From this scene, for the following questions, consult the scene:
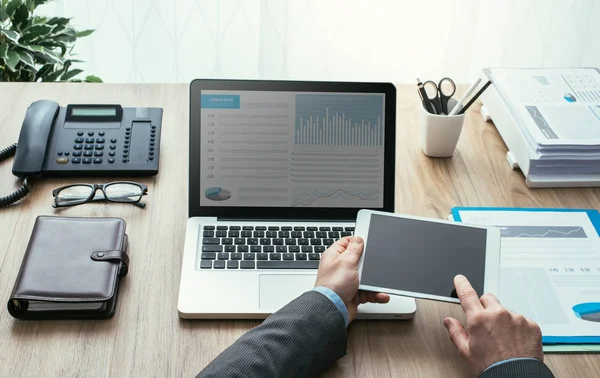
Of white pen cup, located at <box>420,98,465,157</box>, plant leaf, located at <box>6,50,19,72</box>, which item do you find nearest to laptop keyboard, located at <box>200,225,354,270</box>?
white pen cup, located at <box>420,98,465,157</box>

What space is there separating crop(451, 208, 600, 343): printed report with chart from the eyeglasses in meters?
0.60

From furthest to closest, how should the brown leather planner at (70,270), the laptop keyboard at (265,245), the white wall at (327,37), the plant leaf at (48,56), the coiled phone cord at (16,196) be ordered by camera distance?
the white wall at (327,37), the plant leaf at (48,56), the coiled phone cord at (16,196), the laptop keyboard at (265,245), the brown leather planner at (70,270)

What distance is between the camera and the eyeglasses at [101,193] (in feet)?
4.05

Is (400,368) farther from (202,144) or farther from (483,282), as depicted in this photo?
(202,144)

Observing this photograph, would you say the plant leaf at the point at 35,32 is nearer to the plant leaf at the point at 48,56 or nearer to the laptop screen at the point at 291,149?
the plant leaf at the point at 48,56

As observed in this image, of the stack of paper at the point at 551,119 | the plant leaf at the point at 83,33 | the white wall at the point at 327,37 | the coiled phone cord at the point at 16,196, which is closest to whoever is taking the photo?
the coiled phone cord at the point at 16,196

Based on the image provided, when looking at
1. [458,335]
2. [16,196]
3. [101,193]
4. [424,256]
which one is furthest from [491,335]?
[16,196]

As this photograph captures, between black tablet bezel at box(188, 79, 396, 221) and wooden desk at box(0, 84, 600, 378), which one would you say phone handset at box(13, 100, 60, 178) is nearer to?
wooden desk at box(0, 84, 600, 378)

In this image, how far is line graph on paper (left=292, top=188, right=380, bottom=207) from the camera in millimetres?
1200

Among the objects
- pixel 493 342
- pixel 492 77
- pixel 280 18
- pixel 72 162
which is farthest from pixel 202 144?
pixel 280 18

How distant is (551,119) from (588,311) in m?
0.48

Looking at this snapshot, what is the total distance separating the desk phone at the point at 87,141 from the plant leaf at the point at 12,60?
28.3 inches

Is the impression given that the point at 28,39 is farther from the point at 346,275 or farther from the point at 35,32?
the point at 346,275

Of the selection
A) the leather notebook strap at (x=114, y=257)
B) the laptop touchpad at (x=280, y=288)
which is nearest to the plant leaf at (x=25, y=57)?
the leather notebook strap at (x=114, y=257)
